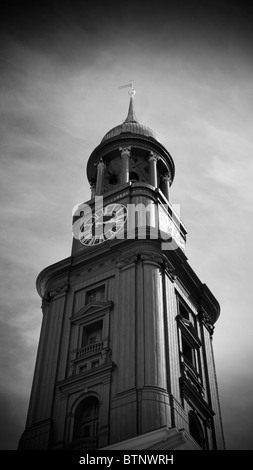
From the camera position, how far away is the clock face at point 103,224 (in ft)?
176

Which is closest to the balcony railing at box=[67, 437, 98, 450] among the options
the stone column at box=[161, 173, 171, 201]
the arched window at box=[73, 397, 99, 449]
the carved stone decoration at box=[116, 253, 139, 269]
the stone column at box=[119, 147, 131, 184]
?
the arched window at box=[73, 397, 99, 449]

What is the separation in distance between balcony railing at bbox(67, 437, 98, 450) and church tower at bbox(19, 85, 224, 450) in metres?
0.07

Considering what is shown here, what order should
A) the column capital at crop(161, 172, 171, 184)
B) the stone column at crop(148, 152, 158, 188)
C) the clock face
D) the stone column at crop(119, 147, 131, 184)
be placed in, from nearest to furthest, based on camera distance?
the clock face
the stone column at crop(119, 147, 131, 184)
the stone column at crop(148, 152, 158, 188)
the column capital at crop(161, 172, 171, 184)

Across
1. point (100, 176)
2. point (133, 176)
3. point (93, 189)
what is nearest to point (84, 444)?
point (100, 176)

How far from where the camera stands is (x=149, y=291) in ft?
152

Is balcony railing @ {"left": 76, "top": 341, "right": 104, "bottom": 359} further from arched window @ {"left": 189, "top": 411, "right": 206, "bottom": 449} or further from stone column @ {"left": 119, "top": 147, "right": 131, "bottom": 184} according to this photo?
stone column @ {"left": 119, "top": 147, "right": 131, "bottom": 184}

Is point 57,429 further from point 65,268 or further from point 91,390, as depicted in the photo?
point 65,268

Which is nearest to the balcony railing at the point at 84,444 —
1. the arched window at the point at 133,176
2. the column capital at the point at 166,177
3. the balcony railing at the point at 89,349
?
the balcony railing at the point at 89,349

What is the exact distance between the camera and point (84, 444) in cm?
3984

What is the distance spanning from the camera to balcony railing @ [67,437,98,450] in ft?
130

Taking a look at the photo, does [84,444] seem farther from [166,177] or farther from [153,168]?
[166,177]

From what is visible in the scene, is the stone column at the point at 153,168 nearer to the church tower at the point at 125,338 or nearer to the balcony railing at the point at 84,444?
the church tower at the point at 125,338

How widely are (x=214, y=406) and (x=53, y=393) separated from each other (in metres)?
10.7
